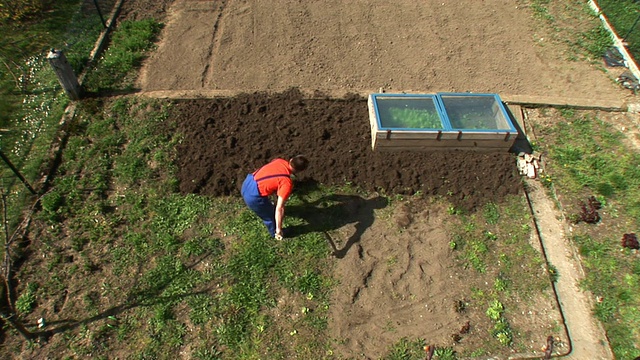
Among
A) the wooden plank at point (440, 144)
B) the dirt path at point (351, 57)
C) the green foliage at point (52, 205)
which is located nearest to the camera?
the green foliage at point (52, 205)

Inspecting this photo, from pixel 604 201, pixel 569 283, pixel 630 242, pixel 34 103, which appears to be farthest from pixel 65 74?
pixel 630 242

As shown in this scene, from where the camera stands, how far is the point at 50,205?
7066 millimetres

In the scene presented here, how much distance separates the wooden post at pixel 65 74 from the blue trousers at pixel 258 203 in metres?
4.82

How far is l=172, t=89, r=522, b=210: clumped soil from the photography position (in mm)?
7672

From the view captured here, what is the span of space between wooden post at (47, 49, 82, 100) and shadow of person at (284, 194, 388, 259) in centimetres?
522

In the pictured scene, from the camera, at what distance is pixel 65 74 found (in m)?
8.39

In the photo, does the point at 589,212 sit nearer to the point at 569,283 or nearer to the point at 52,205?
the point at 569,283

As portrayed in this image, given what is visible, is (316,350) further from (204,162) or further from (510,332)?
(204,162)

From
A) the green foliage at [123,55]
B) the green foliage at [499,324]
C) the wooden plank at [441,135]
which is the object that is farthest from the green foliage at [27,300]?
the green foliage at [499,324]

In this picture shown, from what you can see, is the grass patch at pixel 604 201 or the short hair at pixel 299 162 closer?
the short hair at pixel 299 162

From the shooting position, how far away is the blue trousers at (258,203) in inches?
246

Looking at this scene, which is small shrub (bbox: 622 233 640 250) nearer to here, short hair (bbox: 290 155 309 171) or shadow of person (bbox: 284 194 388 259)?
shadow of person (bbox: 284 194 388 259)

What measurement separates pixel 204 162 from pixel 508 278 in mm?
5508

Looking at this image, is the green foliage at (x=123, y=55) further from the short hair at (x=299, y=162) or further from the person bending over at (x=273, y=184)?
the short hair at (x=299, y=162)
